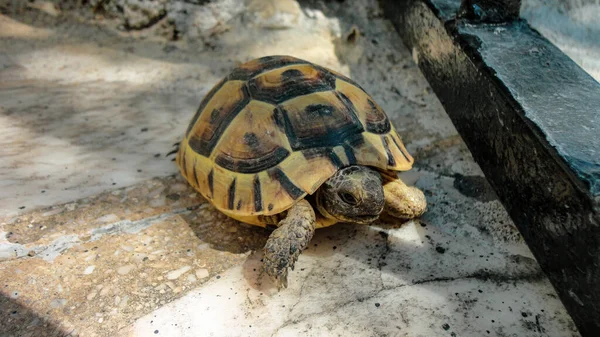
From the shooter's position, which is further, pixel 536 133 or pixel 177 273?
pixel 177 273

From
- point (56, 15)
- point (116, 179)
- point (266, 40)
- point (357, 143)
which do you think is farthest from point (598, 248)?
point (56, 15)

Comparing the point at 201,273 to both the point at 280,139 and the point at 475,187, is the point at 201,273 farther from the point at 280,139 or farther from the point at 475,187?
the point at 475,187

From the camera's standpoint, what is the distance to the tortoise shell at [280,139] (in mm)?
2160

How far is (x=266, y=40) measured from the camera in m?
3.98

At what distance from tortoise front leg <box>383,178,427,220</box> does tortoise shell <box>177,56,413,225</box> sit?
3.8 inches

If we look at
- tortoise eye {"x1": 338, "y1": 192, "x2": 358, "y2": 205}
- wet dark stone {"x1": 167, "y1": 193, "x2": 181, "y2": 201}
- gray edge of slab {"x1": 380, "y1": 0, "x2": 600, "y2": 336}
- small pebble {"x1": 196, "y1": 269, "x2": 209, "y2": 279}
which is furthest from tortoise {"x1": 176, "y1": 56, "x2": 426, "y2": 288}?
gray edge of slab {"x1": 380, "y1": 0, "x2": 600, "y2": 336}

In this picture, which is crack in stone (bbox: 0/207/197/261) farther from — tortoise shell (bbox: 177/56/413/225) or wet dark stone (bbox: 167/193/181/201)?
tortoise shell (bbox: 177/56/413/225)

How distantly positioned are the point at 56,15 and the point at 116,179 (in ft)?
7.54

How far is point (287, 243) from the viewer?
2074 mm

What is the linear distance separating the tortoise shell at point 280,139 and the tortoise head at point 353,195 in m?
0.05

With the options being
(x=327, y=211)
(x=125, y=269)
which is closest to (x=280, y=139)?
(x=327, y=211)

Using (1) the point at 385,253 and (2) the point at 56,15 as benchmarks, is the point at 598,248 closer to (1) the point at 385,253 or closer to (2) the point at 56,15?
(1) the point at 385,253

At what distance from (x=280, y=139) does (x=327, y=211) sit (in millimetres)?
387

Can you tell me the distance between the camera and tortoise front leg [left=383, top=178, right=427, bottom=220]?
231cm
